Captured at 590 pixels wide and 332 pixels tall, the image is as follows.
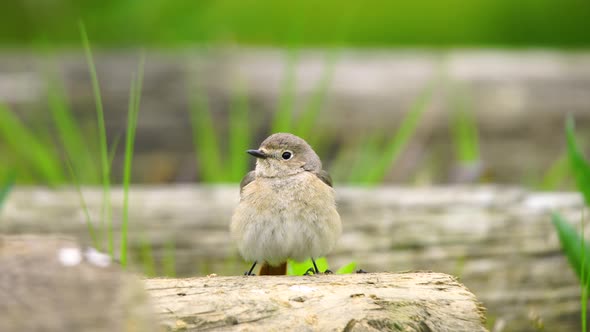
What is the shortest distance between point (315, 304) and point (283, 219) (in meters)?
1.23

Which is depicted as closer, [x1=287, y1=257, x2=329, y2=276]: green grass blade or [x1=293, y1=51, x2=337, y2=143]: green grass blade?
[x1=287, y1=257, x2=329, y2=276]: green grass blade

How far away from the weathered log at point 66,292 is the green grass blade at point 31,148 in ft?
9.83

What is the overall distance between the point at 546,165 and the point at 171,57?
11.6ft

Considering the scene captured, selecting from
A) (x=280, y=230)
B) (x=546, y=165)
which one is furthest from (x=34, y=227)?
(x=546, y=165)

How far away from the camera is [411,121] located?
218 inches

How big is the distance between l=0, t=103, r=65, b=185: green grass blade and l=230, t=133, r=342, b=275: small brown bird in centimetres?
165

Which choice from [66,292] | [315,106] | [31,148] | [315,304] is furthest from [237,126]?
[66,292]

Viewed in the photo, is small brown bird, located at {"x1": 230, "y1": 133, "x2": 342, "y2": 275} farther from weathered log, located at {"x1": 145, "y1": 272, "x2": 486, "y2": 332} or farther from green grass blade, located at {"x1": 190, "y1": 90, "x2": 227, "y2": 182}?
green grass blade, located at {"x1": 190, "y1": 90, "x2": 227, "y2": 182}

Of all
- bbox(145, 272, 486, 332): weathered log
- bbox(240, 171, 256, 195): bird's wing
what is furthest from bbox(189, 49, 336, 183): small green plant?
bbox(145, 272, 486, 332): weathered log

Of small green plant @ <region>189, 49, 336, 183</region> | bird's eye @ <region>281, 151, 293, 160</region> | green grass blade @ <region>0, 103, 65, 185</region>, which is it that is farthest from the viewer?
small green plant @ <region>189, 49, 336, 183</region>

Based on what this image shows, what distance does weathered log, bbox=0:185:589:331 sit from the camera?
4773mm

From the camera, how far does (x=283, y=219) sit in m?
4.23

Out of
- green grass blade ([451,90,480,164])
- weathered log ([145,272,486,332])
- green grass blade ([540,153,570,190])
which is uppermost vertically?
green grass blade ([451,90,480,164])

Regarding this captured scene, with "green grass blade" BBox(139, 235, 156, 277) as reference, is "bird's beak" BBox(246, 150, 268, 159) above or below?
above
